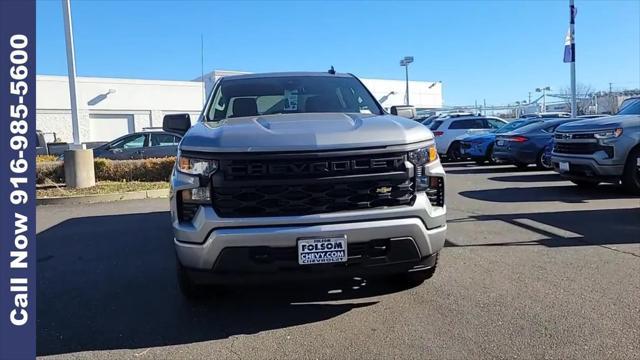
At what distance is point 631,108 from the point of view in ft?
32.3

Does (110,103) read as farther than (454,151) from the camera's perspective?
Yes

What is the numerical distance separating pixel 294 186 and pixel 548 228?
4456 mm

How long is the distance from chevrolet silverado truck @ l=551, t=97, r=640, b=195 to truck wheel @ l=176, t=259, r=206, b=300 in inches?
294

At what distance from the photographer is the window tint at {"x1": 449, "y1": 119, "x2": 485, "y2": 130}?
19.2m

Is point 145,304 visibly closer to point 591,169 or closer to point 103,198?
point 103,198

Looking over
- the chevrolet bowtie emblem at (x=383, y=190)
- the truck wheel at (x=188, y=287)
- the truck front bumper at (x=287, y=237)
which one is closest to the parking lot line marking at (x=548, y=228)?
the truck front bumper at (x=287, y=237)

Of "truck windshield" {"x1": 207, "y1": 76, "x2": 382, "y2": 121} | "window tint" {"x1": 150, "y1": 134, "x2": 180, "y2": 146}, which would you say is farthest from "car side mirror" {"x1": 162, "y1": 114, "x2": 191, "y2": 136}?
"window tint" {"x1": 150, "y1": 134, "x2": 180, "y2": 146}

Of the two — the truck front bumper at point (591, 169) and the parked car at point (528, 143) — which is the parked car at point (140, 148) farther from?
the truck front bumper at point (591, 169)

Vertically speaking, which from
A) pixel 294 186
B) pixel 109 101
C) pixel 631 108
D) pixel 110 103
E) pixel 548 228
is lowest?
pixel 548 228

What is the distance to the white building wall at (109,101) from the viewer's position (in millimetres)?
37031

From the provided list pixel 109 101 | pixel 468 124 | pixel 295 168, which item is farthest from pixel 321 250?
pixel 109 101

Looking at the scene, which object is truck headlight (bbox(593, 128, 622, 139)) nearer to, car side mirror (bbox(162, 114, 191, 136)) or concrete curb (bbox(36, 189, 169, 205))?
car side mirror (bbox(162, 114, 191, 136))

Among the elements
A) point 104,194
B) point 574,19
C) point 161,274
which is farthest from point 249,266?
point 574,19
